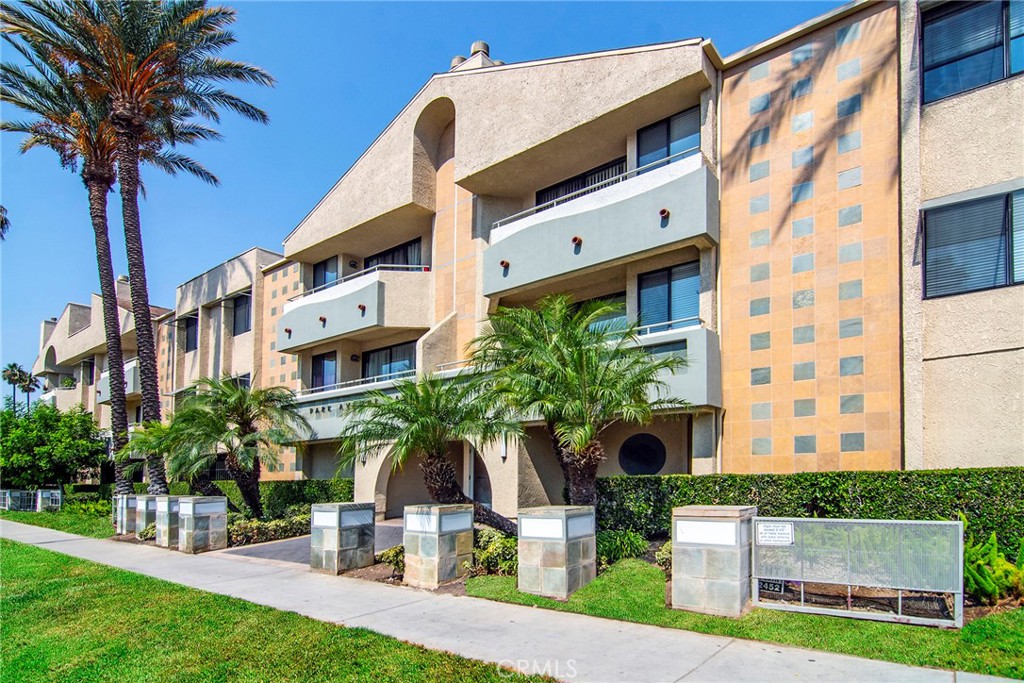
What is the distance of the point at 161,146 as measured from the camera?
100 feet

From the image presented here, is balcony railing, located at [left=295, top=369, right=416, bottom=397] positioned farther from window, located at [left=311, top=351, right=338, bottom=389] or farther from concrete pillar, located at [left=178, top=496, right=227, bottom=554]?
concrete pillar, located at [left=178, top=496, right=227, bottom=554]

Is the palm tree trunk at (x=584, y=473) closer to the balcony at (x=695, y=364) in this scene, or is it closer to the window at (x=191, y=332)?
the balcony at (x=695, y=364)

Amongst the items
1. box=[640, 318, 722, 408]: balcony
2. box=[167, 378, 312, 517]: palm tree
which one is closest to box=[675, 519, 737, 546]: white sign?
box=[640, 318, 722, 408]: balcony

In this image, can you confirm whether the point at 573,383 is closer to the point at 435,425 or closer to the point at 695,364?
the point at 435,425

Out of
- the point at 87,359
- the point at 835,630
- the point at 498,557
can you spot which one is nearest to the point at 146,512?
the point at 498,557

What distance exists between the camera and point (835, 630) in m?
8.23

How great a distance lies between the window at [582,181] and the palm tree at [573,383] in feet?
25.1

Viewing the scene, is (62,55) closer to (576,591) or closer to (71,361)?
(576,591)

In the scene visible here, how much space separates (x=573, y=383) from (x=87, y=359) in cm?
5133

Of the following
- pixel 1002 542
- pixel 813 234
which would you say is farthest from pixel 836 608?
pixel 813 234

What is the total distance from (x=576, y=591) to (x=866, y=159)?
1056cm

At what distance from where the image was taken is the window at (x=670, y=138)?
17719 mm

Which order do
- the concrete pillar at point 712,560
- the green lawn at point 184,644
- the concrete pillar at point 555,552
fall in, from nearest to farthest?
the green lawn at point 184,644, the concrete pillar at point 712,560, the concrete pillar at point 555,552

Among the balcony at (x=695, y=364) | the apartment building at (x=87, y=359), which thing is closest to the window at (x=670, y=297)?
the balcony at (x=695, y=364)
